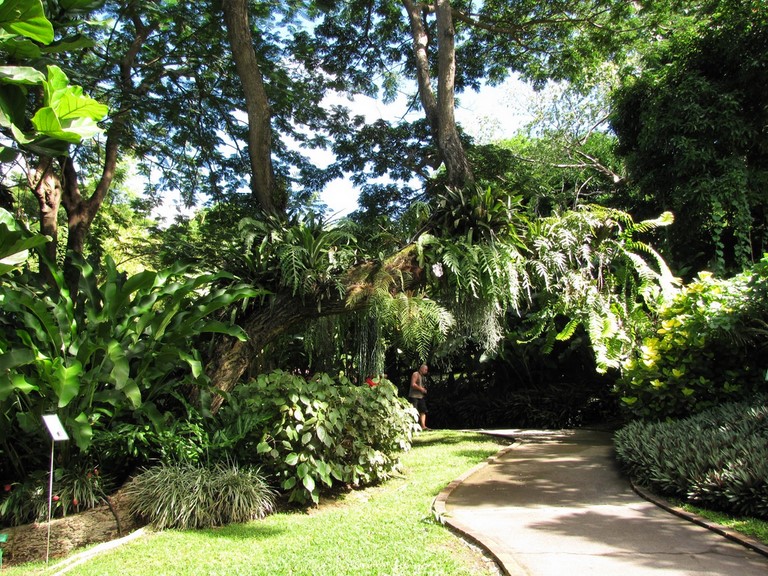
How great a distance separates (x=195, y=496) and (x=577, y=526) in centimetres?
331

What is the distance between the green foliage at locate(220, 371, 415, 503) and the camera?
5496mm

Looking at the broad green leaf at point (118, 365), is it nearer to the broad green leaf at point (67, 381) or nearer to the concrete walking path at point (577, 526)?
the broad green leaf at point (67, 381)

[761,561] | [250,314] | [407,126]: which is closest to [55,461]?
[250,314]

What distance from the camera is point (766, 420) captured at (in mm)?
5551

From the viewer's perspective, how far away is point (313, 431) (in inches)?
222

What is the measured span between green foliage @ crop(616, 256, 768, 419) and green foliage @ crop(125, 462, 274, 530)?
5.32 meters

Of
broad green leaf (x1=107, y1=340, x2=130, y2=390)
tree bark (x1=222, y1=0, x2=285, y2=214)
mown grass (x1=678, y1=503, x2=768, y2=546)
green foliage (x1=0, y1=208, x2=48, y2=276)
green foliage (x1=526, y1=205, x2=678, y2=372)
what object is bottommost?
mown grass (x1=678, y1=503, x2=768, y2=546)

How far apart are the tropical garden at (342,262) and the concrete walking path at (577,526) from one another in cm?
59

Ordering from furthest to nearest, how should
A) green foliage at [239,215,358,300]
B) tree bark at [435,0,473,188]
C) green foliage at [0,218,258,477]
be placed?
1. tree bark at [435,0,473,188]
2. green foliage at [239,215,358,300]
3. green foliage at [0,218,258,477]

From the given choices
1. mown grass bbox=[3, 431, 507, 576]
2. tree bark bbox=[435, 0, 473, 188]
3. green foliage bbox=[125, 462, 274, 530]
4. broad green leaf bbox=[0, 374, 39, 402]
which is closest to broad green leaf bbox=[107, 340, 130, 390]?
broad green leaf bbox=[0, 374, 39, 402]

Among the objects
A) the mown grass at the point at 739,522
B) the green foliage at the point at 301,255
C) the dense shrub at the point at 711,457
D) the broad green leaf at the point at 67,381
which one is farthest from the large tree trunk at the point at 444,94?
the broad green leaf at the point at 67,381

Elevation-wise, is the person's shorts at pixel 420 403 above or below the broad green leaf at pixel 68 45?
below

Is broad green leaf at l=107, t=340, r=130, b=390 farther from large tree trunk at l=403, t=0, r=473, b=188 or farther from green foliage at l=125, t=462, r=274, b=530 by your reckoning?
large tree trunk at l=403, t=0, r=473, b=188

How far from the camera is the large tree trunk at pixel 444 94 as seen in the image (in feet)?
24.3
